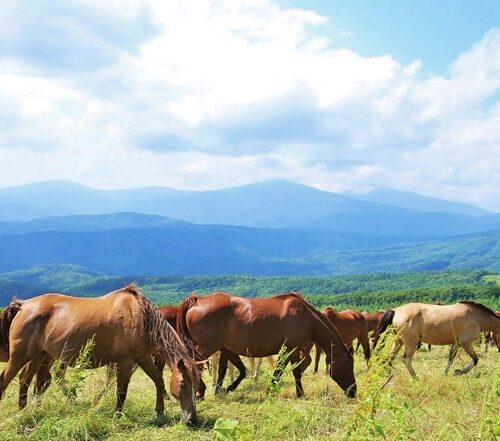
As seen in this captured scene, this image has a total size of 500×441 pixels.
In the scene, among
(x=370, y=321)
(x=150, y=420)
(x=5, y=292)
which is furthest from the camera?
(x=5, y=292)

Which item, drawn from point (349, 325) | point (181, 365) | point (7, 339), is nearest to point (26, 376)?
point (7, 339)

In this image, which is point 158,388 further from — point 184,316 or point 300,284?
point 300,284

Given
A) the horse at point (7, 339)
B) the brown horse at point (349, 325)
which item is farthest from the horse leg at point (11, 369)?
the brown horse at point (349, 325)

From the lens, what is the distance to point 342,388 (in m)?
9.18

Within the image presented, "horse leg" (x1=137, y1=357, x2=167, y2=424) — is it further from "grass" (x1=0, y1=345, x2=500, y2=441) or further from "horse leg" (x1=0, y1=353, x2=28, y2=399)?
"horse leg" (x1=0, y1=353, x2=28, y2=399)

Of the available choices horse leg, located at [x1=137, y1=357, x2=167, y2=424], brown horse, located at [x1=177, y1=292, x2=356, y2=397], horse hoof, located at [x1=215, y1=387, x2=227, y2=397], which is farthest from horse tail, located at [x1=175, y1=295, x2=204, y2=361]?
horse leg, located at [x1=137, y1=357, x2=167, y2=424]

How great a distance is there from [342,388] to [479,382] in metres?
3.11

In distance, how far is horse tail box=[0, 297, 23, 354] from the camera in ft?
26.6

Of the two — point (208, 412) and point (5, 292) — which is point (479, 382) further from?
point (5, 292)

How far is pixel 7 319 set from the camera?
8266 millimetres

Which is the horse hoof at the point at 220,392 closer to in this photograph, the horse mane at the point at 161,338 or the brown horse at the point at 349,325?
the horse mane at the point at 161,338

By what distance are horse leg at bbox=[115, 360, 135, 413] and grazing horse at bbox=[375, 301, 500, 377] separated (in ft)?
23.0

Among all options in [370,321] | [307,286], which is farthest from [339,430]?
[307,286]

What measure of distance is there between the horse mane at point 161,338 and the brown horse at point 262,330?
2.07 meters
